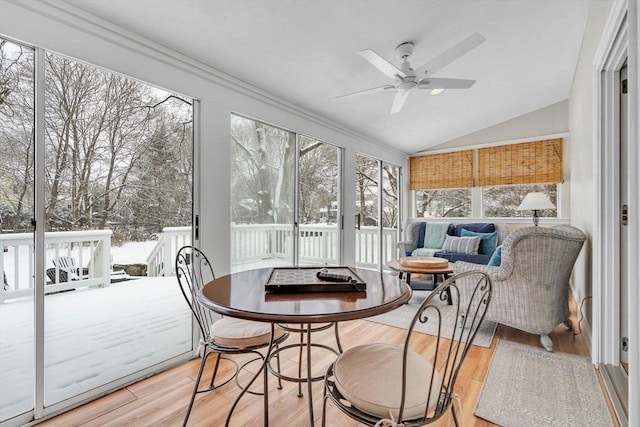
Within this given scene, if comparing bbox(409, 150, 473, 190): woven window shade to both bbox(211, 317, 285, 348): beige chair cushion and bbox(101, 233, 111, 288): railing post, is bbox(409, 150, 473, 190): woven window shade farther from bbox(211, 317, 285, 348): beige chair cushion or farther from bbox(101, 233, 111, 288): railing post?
bbox(101, 233, 111, 288): railing post

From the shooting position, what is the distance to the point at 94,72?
2.00m

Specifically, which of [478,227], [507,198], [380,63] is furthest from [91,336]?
[507,198]

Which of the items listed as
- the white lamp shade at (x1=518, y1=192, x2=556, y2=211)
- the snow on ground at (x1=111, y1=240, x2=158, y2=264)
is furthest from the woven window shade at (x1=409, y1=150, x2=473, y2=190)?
the snow on ground at (x1=111, y1=240, x2=158, y2=264)

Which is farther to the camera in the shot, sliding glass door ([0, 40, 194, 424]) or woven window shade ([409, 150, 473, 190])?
woven window shade ([409, 150, 473, 190])

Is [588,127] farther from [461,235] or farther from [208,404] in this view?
[208,404]

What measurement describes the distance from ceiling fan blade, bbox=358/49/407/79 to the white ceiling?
33cm

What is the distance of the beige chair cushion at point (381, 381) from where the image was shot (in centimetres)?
103

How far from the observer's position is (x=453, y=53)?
7.07ft

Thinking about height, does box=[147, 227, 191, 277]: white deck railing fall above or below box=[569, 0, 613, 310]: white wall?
below

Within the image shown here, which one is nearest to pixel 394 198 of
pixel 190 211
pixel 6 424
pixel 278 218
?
pixel 278 218

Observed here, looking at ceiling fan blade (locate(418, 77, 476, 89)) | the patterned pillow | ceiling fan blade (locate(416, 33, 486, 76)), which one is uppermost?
ceiling fan blade (locate(416, 33, 486, 76))

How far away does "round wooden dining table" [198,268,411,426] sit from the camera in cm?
108

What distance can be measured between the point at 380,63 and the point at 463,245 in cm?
356

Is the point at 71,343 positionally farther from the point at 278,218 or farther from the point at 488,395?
the point at 488,395
